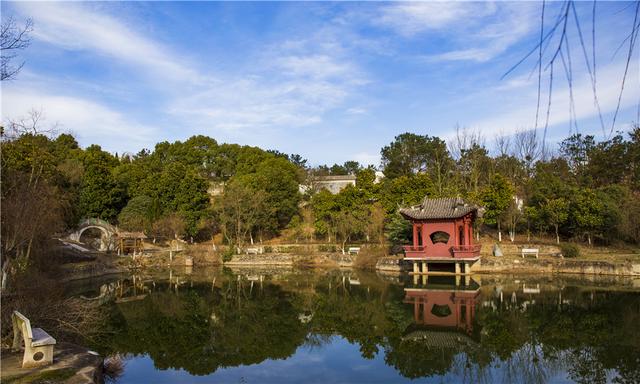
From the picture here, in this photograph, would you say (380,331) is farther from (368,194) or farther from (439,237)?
(368,194)

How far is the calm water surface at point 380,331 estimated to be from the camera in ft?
30.7

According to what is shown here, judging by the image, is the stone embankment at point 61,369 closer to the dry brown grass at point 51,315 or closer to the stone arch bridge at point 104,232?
Result: the dry brown grass at point 51,315

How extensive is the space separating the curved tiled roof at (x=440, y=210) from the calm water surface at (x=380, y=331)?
3.36 metres

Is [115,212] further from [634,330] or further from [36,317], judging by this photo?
[634,330]

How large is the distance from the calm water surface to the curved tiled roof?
336 cm

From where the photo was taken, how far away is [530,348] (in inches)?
415

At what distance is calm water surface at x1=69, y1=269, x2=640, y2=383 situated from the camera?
9359 millimetres

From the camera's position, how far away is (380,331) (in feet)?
41.9

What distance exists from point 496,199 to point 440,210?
20.0 feet

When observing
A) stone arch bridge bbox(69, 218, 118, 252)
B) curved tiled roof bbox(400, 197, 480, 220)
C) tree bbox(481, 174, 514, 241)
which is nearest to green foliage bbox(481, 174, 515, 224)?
Answer: tree bbox(481, 174, 514, 241)

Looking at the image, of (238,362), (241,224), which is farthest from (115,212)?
(238,362)

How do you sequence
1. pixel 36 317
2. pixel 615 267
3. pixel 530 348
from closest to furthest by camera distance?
pixel 36 317 → pixel 530 348 → pixel 615 267

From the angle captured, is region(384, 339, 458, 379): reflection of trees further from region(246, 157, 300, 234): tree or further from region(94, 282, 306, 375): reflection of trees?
region(246, 157, 300, 234): tree

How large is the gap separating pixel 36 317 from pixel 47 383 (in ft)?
12.7
